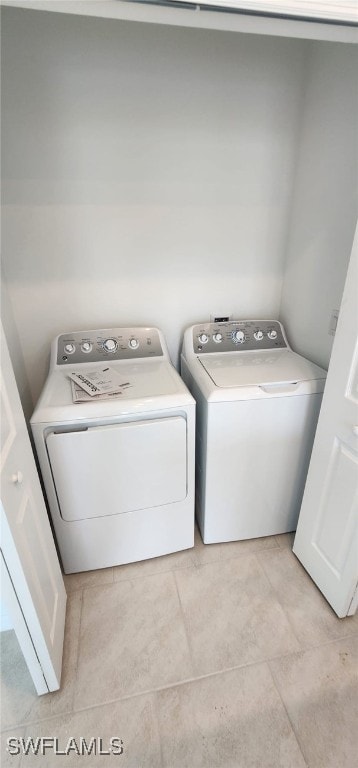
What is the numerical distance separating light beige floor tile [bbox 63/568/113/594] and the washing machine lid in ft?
3.46

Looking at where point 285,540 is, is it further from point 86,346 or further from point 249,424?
point 86,346

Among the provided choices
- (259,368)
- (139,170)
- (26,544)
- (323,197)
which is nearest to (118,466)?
(26,544)

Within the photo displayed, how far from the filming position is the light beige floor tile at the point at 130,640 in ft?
3.97

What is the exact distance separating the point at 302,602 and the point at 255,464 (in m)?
0.62

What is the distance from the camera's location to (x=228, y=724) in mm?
1107

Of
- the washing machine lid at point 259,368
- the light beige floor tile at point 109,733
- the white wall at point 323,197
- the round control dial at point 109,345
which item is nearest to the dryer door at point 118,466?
the washing machine lid at point 259,368

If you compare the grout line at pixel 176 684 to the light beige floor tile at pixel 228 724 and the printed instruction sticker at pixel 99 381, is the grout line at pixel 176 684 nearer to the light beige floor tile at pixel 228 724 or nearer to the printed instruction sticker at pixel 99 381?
the light beige floor tile at pixel 228 724

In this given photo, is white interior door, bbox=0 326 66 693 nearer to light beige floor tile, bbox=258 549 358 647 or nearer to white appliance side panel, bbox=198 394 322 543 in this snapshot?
white appliance side panel, bbox=198 394 322 543

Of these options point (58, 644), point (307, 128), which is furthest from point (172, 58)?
point (58, 644)

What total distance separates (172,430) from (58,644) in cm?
88

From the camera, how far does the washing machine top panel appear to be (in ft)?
4.15

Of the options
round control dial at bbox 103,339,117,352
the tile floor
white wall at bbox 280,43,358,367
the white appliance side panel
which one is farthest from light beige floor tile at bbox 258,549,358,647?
round control dial at bbox 103,339,117,352

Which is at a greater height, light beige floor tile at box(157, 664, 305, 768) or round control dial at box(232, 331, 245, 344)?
round control dial at box(232, 331, 245, 344)

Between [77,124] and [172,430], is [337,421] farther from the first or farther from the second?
[77,124]
